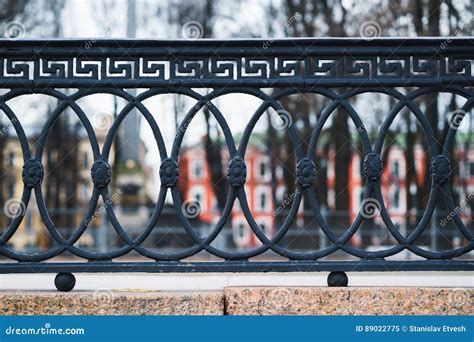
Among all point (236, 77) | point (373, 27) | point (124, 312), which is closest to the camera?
point (124, 312)

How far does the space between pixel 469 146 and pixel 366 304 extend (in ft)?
62.0

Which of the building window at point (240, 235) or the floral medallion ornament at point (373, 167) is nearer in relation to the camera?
the floral medallion ornament at point (373, 167)

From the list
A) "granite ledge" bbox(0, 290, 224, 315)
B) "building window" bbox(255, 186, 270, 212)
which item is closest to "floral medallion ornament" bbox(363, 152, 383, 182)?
"granite ledge" bbox(0, 290, 224, 315)

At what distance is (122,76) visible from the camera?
343cm

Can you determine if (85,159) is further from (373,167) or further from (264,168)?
(373,167)

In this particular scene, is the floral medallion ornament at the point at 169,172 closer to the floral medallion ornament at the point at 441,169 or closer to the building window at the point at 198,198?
the floral medallion ornament at the point at 441,169

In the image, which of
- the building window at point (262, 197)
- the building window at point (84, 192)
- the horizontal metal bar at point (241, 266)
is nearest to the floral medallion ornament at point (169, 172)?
the horizontal metal bar at point (241, 266)

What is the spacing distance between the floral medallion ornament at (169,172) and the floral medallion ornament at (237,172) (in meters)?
0.23

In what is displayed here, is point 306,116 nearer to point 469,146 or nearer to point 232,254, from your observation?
point 469,146

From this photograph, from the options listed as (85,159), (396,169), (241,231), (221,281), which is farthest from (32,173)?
(396,169)

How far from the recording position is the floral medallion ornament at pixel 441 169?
3373 millimetres

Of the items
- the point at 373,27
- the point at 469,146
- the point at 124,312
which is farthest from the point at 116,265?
the point at 469,146

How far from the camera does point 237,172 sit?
11.0ft

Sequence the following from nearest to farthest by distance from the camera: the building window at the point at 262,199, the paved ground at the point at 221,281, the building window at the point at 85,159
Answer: the paved ground at the point at 221,281, the building window at the point at 85,159, the building window at the point at 262,199
